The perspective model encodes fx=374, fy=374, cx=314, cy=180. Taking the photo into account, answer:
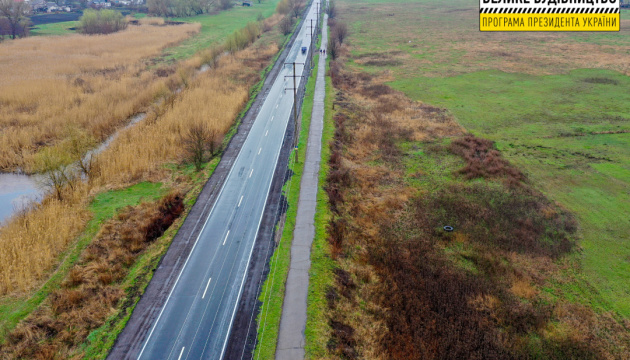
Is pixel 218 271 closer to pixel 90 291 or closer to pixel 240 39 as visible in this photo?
pixel 90 291

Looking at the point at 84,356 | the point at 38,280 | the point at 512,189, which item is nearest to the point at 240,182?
the point at 38,280

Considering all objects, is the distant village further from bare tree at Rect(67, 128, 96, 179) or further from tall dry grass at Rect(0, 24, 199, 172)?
bare tree at Rect(67, 128, 96, 179)

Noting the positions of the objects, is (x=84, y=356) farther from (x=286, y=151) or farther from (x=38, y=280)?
(x=286, y=151)

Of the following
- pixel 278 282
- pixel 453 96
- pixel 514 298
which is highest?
pixel 453 96

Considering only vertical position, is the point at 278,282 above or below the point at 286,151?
below

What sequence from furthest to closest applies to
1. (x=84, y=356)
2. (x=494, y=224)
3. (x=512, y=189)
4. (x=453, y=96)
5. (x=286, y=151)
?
(x=453, y=96)
(x=286, y=151)
(x=512, y=189)
(x=494, y=224)
(x=84, y=356)

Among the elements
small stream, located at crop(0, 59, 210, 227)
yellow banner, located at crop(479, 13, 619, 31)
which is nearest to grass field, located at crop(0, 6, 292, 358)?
small stream, located at crop(0, 59, 210, 227)
